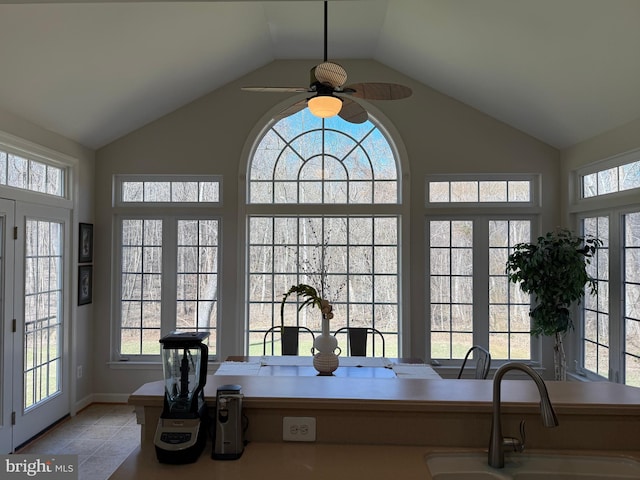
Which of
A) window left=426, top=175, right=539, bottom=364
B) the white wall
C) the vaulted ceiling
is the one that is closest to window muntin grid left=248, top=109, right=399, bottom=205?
the white wall

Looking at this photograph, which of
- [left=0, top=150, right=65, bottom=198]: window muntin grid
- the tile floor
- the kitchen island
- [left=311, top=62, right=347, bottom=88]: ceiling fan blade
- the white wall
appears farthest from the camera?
the white wall

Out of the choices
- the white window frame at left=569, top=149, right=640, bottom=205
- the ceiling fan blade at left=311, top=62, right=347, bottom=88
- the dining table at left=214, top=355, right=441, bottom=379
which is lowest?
the dining table at left=214, top=355, right=441, bottom=379

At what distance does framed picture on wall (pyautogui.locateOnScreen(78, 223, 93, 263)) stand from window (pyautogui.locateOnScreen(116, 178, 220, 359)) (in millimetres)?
301

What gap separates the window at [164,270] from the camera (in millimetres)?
4812

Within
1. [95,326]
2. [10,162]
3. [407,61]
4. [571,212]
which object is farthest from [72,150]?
[571,212]

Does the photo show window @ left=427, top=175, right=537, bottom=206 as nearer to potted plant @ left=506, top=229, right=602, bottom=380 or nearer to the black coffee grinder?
potted plant @ left=506, top=229, right=602, bottom=380

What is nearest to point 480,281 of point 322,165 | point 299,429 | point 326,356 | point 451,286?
point 451,286

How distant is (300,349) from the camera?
4781mm

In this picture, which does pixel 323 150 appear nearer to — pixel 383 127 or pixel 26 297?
pixel 383 127

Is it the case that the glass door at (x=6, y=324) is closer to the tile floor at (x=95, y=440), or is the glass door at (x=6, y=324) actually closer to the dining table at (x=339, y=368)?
the tile floor at (x=95, y=440)

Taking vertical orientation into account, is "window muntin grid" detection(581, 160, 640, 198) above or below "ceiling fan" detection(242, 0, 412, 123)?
below

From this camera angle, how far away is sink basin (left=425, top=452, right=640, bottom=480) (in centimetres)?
142

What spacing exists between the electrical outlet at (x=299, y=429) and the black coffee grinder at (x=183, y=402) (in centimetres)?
29

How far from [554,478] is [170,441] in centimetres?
128
